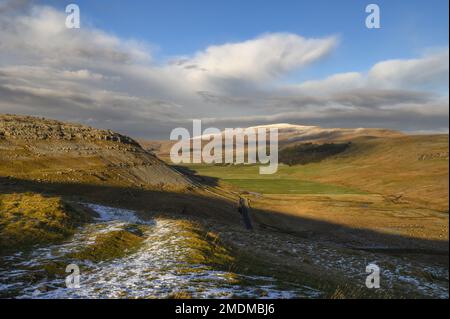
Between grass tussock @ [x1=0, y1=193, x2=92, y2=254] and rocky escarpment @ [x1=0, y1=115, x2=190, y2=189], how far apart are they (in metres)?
28.0

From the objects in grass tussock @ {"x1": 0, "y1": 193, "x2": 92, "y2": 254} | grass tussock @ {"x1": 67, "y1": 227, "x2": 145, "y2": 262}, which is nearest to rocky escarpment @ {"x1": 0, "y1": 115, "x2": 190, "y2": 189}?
grass tussock @ {"x1": 0, "y1": 193, "x2": 92, "y2": 254}

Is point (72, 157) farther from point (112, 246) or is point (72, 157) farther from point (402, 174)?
point (402, 174)

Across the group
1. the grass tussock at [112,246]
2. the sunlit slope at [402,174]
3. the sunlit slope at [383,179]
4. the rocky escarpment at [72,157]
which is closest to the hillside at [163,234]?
the grass tussock at [112,246]

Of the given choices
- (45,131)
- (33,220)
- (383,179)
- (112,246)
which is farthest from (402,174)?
(33,220)

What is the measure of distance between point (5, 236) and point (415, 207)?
96598 mm

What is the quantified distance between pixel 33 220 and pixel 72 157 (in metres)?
45.8

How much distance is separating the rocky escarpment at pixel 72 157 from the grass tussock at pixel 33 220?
91.8 ft

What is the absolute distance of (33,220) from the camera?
2517cm

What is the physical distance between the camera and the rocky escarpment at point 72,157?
195 ft

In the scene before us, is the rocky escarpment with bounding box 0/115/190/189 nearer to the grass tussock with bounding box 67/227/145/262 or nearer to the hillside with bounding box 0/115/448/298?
the hillside with bounding box 0/115/448/298

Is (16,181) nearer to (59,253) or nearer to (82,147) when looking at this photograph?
(82,147)

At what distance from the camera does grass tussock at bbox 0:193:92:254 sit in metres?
21.8

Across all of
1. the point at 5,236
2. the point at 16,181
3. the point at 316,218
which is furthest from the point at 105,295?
the point at 316,218
